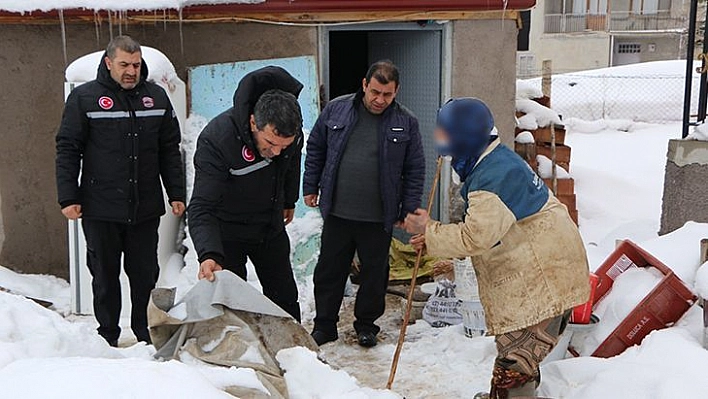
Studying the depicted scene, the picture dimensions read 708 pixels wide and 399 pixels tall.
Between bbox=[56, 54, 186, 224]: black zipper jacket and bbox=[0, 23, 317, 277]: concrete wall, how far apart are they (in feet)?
5.85

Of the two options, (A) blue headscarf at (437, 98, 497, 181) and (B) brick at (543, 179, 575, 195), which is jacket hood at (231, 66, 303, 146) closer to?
(A) blue headscarf at (437, 98, 497, 181)

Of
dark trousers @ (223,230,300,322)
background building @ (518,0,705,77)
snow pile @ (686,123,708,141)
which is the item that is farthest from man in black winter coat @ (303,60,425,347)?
background building @ (518,0,705,77)

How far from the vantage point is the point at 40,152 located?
19.7ft

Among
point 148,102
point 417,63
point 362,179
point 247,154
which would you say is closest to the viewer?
point 247,154

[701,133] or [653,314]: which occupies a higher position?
[701,133]

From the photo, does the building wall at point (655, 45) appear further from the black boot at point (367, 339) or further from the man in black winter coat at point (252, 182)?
the man in black winter coat at point (252, 182)

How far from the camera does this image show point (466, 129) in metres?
3.08

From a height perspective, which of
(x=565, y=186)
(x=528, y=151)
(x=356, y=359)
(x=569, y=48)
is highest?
(x=569, y=48)

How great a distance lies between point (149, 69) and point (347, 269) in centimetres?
195

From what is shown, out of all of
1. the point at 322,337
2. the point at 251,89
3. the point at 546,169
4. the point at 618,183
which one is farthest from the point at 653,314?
the point at 618,183

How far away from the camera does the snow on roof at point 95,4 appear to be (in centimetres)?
562

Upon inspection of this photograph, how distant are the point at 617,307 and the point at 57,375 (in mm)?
2933

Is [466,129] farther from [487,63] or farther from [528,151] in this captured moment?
[528,151]

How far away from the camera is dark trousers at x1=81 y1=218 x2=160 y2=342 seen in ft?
14.1
